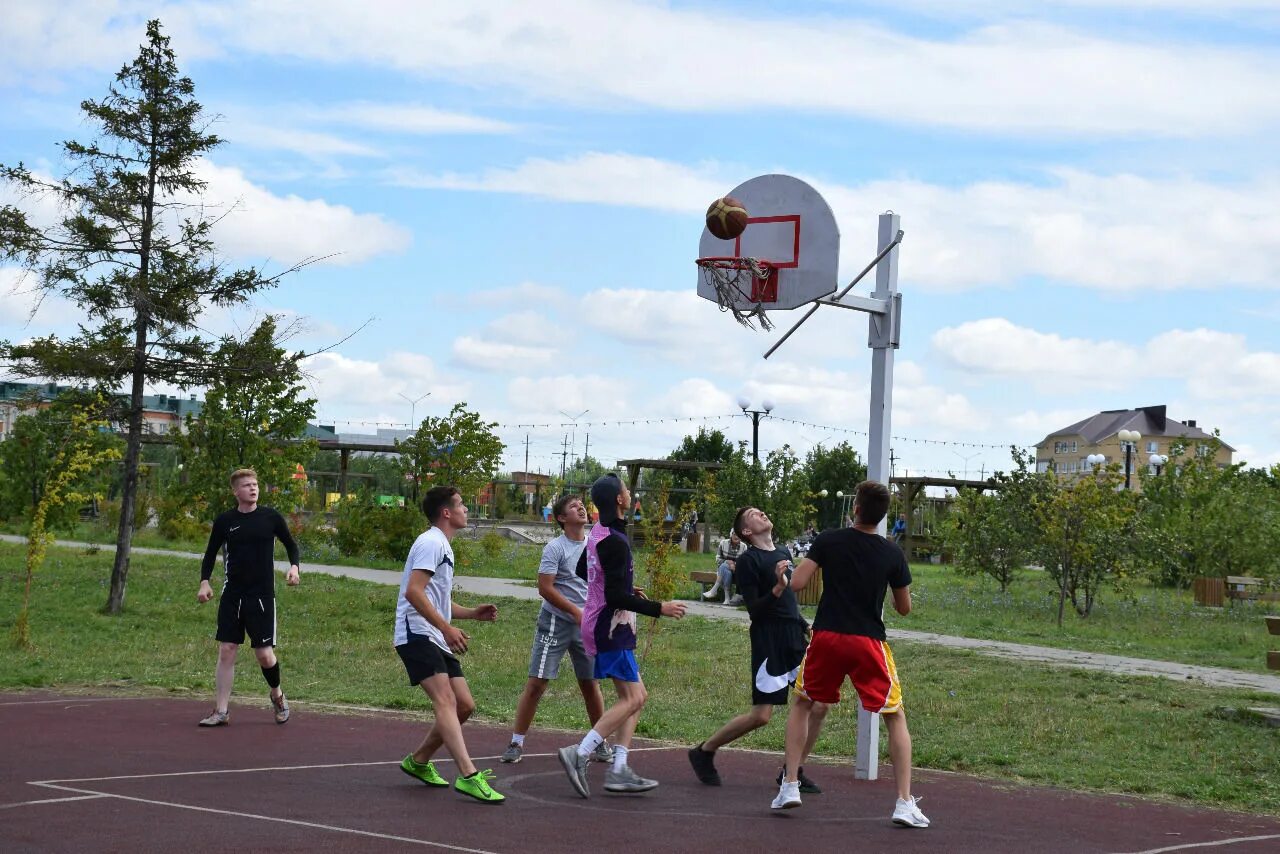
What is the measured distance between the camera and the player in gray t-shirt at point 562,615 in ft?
29.4

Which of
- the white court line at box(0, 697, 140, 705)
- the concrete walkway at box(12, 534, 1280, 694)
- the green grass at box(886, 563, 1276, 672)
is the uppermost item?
the green grass at box(886, 563, 1276, 672)

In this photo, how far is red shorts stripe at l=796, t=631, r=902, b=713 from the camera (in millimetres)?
7879

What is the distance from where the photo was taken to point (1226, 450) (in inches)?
6575

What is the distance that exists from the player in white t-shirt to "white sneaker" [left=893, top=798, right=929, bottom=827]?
2.17 m

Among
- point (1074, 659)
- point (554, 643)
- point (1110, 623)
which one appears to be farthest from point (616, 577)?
point (1110, 623)

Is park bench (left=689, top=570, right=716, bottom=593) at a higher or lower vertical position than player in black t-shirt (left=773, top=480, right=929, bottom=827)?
lower

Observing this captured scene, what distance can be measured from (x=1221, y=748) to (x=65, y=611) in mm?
15005

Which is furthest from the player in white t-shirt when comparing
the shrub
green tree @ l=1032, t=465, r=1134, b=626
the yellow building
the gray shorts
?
the yellow building

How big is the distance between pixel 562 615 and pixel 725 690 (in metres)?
5.13

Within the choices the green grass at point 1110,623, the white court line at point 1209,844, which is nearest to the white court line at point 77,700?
the white court line at point 1209,844

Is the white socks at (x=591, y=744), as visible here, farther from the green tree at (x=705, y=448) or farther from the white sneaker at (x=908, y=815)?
the green tree at (x=705, y=448)

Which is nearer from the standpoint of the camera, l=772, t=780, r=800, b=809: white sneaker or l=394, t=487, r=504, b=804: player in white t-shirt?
l=394, t=487, r=504, b=804: player in white t-shirt

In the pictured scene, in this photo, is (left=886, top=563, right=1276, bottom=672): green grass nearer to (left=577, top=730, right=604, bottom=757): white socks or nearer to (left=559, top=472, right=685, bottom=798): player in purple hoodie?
(left=559, top=472, right=685, bottom=798): player in purple hoodie

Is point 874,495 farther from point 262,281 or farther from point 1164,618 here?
point 1164,618
